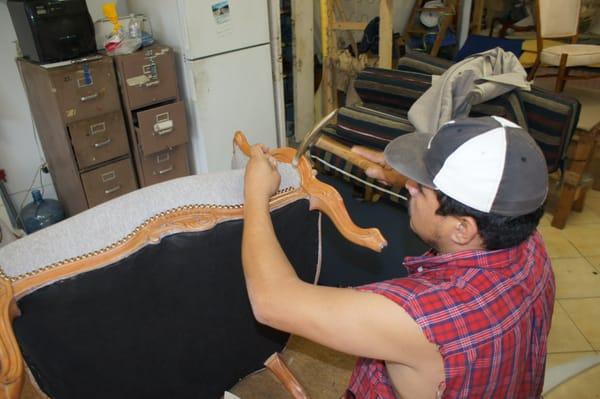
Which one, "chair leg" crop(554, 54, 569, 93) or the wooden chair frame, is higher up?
the wooden chair frame

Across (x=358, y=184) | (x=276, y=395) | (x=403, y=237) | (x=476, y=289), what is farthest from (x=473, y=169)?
(x=358, y=184)

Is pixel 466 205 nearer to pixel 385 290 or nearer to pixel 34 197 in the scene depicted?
pixel 385 290

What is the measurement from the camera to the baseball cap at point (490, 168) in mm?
734

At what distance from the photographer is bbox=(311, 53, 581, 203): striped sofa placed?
6.35ft

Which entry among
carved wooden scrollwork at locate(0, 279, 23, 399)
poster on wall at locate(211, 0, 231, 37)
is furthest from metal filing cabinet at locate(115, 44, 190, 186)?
carved wooden scrollwork at locate(0, 279, 23, 399)

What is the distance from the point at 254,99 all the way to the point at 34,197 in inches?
51.2

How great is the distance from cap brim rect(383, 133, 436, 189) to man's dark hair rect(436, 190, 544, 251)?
0.18 feet

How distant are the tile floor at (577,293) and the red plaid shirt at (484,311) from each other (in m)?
0.53

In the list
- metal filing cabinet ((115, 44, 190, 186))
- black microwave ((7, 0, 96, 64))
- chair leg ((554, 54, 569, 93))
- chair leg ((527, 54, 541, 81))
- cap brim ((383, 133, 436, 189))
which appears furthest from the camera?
chair leg ((527, 54, 541, 81))

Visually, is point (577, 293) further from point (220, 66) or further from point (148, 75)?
point (148, 75)

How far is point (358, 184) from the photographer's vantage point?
98.1 inches

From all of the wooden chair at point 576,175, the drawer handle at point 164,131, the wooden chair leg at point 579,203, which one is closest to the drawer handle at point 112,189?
the drawer handle at point 164,131

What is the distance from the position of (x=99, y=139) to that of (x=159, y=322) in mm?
1547

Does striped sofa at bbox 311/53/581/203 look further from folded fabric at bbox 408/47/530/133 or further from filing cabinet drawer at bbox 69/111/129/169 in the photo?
filing cabinet drawer at bbox 69/111/129/169
